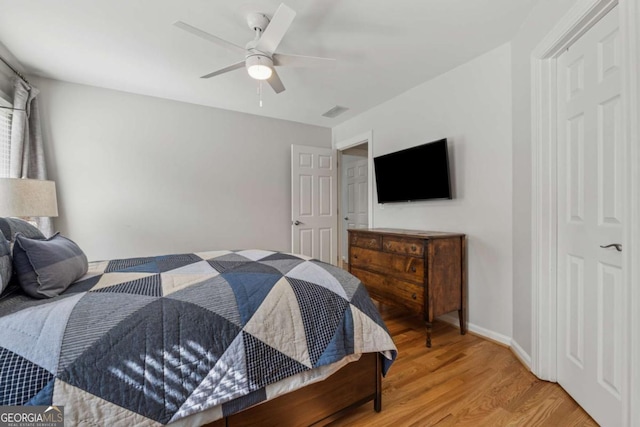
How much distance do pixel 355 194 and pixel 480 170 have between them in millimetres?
3293

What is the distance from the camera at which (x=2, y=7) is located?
1.79 metres

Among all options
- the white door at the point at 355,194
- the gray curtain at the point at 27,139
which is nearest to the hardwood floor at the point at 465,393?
the white door at the point at 355,194

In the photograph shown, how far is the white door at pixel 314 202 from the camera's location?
13.2 feet

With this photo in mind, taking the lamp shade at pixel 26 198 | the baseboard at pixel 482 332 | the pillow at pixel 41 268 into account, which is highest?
the lamp shade at pixel 26 198

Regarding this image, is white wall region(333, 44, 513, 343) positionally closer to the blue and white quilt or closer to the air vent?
the air vent

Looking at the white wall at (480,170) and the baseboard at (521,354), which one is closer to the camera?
the baseboard at (521,354)

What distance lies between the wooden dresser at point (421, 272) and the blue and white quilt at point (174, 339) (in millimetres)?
977

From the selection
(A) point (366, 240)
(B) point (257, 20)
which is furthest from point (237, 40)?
(A) point (366, 240)

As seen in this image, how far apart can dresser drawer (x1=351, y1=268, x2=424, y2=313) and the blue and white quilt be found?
0.98 m

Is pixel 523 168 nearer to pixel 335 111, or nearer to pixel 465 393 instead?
pixel 465 393

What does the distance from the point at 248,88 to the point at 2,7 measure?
1811mm

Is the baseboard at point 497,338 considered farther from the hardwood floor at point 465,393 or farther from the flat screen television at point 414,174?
the flat screen television at point 414,174

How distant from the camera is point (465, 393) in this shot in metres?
1.62

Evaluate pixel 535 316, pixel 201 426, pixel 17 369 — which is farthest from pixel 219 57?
pixel 535 316
